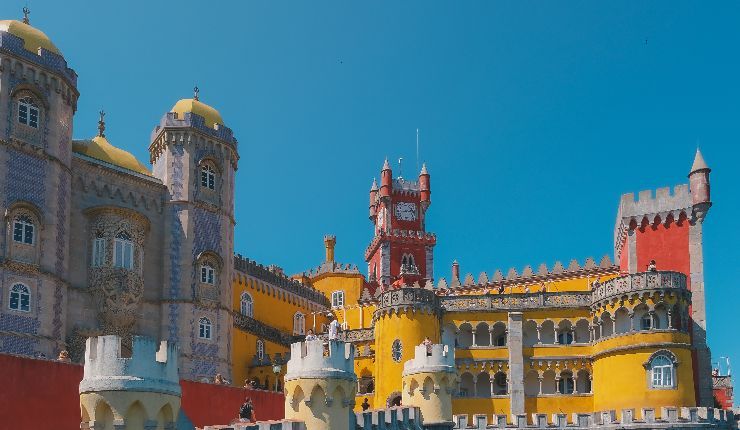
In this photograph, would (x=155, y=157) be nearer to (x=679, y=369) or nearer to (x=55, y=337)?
(x=55, y=337)

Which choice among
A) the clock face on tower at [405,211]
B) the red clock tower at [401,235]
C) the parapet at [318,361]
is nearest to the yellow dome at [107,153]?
the parapet at [318,361]

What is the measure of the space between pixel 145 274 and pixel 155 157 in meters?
8.15

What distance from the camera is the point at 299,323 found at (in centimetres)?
7006

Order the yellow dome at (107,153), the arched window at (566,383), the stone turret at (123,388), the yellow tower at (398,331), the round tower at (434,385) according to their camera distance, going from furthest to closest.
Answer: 1. the arched window at (566,383)
2. the yellow tower at (398,331)
3. the yellow dome at (107,153)
4. the round tower at (434,385)
5. the stone turret at (123,388)

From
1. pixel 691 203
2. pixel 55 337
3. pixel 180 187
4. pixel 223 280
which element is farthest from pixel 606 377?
pixel 55 337

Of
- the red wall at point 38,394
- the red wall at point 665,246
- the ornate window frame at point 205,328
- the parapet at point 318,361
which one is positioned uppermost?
the red wall at point 665,246

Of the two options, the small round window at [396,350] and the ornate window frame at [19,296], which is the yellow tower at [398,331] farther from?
the ornate window frame at [19,296]

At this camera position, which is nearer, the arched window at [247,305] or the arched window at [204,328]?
the arched window at [204,328]

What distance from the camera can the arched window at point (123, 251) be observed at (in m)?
48.7

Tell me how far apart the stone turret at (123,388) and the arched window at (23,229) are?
23832 mm

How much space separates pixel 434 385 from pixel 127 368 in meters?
22.5

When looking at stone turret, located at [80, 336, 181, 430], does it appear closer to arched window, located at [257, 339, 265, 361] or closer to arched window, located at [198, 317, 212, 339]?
arched window, located at [198, 317, 212, 339]

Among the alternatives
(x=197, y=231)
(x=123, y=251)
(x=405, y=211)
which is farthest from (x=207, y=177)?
(x=405, y=211)

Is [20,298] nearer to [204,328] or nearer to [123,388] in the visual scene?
[204,328]
